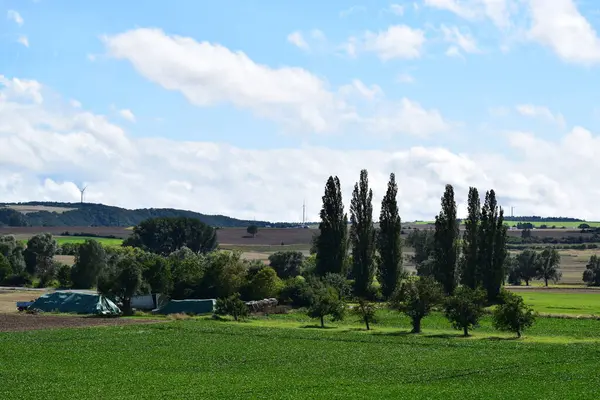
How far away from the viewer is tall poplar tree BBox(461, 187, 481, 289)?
109062 millimetres

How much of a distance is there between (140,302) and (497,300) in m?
45.9

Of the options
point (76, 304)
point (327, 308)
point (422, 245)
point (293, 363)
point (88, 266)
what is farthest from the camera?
point (422, 245)

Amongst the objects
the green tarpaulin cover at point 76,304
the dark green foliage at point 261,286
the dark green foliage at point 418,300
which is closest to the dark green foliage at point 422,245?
the dark green foliage at point 261,286

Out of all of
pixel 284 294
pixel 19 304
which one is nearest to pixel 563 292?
pixel 284 294

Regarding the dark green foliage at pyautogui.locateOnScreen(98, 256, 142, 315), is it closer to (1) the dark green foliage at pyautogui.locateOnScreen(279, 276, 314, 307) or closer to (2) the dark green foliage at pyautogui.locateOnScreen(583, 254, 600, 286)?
(1) the dark green foliage at pyautogui.locateOnScreen(279, 276, 314, 307)

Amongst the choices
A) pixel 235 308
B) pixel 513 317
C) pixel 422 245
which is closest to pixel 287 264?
pixel 422 245

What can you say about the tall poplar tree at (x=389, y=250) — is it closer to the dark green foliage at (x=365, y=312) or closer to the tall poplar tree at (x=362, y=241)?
the tall poplar tree at (x=362, y=241)

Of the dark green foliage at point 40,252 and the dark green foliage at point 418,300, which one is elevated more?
the dark green foliage at point 40,252

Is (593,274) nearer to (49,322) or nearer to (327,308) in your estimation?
(327,308)

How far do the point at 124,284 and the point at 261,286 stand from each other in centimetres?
1914

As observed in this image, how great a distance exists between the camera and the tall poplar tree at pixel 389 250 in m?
112

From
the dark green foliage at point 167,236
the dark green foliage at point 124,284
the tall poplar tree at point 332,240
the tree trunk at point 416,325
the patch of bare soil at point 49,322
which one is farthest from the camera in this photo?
the dark green foliage at point 167,236

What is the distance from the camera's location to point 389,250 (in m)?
112

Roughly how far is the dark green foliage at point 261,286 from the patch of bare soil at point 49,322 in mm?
22292
